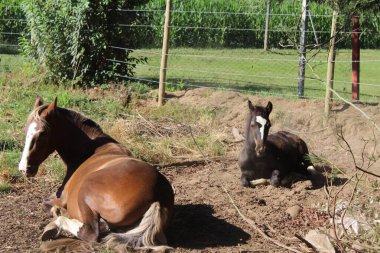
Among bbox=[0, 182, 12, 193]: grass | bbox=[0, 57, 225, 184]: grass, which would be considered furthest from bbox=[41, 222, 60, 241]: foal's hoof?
bbox=[0, 57, 225, 184]: grass

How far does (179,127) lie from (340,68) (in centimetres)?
1088

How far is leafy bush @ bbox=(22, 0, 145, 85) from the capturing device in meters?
13.2

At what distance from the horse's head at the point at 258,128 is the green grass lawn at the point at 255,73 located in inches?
260

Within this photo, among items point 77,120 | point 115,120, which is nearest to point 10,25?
point 115,120

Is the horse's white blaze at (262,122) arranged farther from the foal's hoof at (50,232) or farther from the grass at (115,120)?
the foal's hoof at (50,232)

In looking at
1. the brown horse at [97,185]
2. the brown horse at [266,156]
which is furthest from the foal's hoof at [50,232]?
the brown horse at [266,156]

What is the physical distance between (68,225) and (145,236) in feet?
2.61

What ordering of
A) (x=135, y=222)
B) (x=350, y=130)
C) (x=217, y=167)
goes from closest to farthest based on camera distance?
(x=135, y=222), (x=217, y=167), (x=350, y=130)

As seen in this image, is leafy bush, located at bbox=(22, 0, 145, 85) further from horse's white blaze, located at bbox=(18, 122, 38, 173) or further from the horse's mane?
horse's white blaze, located at bbox=(18, 122, 38, 173)

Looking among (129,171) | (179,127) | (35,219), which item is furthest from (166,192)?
(179,127)

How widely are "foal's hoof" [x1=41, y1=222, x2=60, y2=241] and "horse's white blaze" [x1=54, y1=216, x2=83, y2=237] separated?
4cm

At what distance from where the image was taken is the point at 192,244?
5590 mm

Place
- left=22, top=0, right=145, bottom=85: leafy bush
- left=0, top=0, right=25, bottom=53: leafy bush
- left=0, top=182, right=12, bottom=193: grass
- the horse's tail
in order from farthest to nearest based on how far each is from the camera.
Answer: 1. left=0, top=0, right=25, bottom=53: leafy bush
2. left=22, top=0, right=145, bottom=85: leafy bush
3. left=0, top=182, right=12, bottom=193: grass
4. the horse's tail

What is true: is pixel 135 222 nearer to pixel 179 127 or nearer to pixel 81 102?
pixel 179 127
